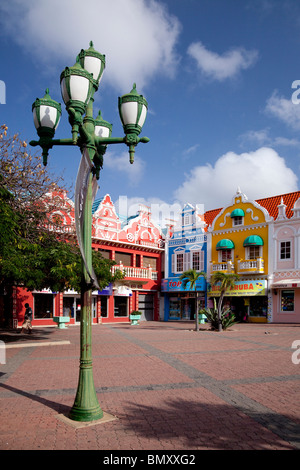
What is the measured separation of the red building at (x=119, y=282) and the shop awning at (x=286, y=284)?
1040 cm

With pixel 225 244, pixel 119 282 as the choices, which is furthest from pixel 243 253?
pixel 119 282

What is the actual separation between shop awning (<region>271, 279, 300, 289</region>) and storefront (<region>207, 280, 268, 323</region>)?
1003 millimetres

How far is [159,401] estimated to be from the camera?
6887 mm

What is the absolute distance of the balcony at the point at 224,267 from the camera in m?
29.7

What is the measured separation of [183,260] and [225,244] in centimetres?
490

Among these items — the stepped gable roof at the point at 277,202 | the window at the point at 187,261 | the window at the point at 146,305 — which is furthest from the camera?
the window at the point at 146,305

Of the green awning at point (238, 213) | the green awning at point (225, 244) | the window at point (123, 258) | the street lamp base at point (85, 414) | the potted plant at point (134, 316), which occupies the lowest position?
the potted plant at point (134, 316)

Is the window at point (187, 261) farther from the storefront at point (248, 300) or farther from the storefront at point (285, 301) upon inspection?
the storefront at point (285, 301)

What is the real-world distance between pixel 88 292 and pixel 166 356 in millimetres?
6788

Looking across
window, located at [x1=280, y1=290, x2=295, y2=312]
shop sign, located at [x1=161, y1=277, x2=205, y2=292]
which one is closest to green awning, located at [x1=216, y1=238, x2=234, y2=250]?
shop sign, located at [x1=161, y1=277, x2=205, y2=292]

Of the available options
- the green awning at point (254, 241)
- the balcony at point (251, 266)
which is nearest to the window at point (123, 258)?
the balcony at point (251, 266)
